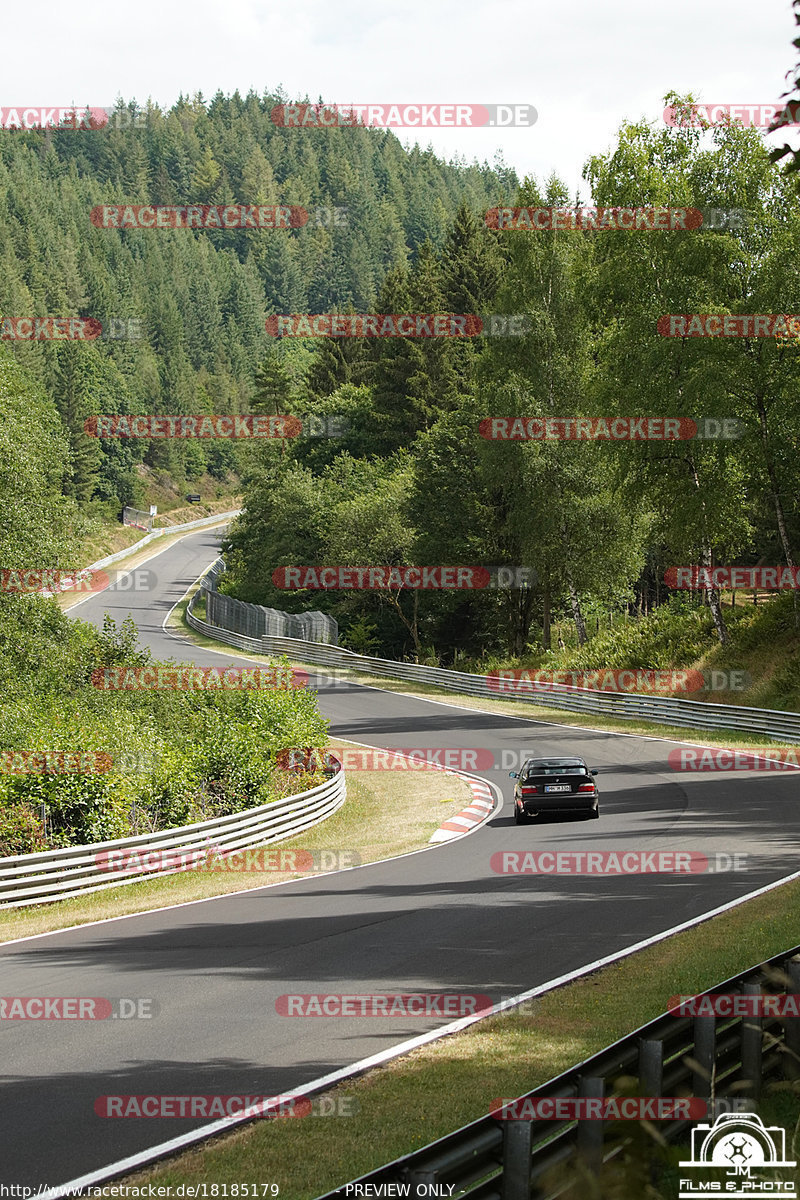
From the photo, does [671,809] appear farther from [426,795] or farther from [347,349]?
[347,349]

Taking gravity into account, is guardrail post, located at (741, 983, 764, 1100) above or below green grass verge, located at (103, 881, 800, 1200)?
above

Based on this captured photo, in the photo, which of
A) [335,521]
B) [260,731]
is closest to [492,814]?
[260,731]

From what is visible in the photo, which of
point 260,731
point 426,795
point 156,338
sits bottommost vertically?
point 426,795

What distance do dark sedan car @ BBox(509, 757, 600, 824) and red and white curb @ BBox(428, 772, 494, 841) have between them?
51.2 inches

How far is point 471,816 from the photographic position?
24203 mm

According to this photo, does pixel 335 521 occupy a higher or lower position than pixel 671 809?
higher

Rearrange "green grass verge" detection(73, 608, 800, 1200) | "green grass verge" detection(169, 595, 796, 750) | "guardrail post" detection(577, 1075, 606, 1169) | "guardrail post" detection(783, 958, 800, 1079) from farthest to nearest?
"green grass verge" detection(169, 595, 796, 750) → "guardrail post" detection(783, 958, 800, 1079) → "green grass verge" detection(73, 608, 800, 1200) → "guardrail post" detection(577, 1075, 606, 1169)

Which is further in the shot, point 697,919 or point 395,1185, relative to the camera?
point 697,919

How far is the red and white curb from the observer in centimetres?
2208

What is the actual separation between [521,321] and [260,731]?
24408mm

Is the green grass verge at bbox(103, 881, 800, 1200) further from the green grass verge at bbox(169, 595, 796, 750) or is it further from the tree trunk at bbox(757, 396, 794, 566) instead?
the tree trunk at bbox(757, 396, 794, 566)

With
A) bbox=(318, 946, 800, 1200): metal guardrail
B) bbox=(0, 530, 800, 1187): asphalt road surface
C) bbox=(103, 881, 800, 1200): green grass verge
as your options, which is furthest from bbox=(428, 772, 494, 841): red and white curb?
bbox=(318, 946, 800, 1200): metal guardrail

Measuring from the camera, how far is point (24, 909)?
17.1m

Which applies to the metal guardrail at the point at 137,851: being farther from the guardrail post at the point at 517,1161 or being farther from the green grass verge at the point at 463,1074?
the guardrail post at the point at 517,1161
